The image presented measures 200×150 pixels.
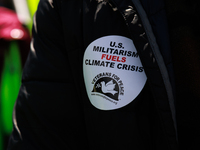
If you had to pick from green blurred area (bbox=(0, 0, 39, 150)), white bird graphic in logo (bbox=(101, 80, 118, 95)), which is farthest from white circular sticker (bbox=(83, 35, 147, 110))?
green blurred area (bbox=(0, 0, 39, 150))

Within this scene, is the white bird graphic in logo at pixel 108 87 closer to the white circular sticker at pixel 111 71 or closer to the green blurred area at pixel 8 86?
the white circular sticker at pixel 111 71

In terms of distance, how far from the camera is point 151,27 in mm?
780

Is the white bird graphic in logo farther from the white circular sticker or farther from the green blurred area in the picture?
the green blurred area

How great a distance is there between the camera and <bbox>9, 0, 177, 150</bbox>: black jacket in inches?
30.2

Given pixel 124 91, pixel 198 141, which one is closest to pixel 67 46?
pixel 124 91

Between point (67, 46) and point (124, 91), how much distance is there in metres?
0.20

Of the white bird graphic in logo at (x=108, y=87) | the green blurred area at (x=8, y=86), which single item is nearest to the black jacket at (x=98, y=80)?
the white bird graphic in logo at (x=108, y=87)

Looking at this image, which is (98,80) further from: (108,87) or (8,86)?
(8,86)

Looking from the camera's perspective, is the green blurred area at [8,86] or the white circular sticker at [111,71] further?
the green blurred area at [8,86]

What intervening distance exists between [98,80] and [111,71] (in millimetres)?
42

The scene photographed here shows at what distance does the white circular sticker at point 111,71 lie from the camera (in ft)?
2.60

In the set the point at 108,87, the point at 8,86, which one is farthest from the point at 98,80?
the point at 8,86

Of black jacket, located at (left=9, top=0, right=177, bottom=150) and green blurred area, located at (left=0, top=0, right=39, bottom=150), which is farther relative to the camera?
green blurred area, located at (left=0, top=0, right=39, bottom=150)

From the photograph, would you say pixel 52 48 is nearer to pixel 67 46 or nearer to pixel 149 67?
pixel 67 46
